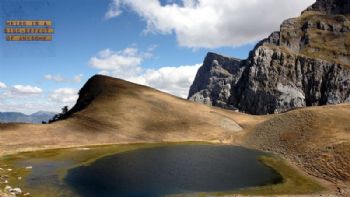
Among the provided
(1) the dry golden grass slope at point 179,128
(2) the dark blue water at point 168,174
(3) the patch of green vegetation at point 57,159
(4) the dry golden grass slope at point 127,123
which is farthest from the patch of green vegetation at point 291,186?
(4) the dry golden grass slope at point 127,123

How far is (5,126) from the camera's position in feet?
390

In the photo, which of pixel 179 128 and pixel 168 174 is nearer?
pixel 168 174

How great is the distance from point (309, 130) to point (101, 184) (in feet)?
200

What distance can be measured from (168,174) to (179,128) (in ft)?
220

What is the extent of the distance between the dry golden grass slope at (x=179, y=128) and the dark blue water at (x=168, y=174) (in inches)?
431

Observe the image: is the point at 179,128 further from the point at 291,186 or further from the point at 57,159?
the point at 291,186

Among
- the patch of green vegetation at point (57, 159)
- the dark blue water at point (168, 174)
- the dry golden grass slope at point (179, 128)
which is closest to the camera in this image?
the patch of green vegetation at point (57, 159)

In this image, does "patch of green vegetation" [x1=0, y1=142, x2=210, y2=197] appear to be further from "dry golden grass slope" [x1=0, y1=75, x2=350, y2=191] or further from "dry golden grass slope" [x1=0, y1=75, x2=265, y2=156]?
"dry golden grass slope" [x1=0, y1=75, x2=265, y2=156]

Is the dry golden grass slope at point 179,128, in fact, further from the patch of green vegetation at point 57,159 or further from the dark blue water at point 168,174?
the dark blue water at point 168,174

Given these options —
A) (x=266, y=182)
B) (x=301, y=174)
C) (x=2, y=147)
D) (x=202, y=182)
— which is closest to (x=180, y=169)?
(x=202, y=182)

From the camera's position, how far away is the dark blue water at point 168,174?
196ft

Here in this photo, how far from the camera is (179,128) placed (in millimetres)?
137875

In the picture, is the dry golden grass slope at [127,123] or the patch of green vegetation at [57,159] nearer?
the patch of green vegetation at [57,159]

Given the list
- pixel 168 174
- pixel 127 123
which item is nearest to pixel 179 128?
pixel 127 123
